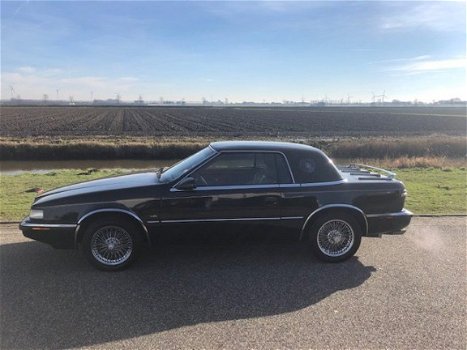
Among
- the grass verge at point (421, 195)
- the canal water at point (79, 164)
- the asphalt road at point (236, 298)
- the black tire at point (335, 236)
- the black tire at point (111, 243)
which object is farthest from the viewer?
the canal water at point (79, 164)

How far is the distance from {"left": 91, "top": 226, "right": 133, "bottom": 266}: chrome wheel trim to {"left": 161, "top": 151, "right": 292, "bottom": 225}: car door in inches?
20.7

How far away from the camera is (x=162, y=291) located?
180 inches

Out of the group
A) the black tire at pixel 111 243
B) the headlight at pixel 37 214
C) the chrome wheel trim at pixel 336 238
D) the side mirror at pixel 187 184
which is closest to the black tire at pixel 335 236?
the chrome wheel trim at pixel 336 238

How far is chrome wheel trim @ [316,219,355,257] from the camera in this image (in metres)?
5.48

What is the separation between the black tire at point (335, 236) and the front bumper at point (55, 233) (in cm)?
293

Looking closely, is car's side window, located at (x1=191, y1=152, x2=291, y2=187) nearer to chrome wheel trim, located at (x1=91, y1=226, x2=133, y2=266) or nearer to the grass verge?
chrome wheel trim, located at (x1=91, y1=226, x2=133, y2=266)

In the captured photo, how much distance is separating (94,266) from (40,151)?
24641 mm

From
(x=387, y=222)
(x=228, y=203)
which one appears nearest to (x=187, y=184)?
(x=228, y=203)

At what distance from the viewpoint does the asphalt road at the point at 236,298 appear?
12.0 feet

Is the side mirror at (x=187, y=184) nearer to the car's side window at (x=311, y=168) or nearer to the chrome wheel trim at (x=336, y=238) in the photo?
the car's side window at (x=311, y=168)

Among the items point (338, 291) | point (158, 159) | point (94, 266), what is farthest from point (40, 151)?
point (338, 291)

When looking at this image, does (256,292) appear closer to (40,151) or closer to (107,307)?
(107,307)


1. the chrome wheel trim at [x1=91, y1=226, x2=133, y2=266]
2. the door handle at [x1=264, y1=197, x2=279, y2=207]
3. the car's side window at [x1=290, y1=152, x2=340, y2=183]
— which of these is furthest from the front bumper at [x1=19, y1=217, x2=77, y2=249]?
the car's side window at [x1=290, y1=152, x2=340, y2=183]

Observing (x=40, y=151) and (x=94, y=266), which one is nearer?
(x=94, y=266)
